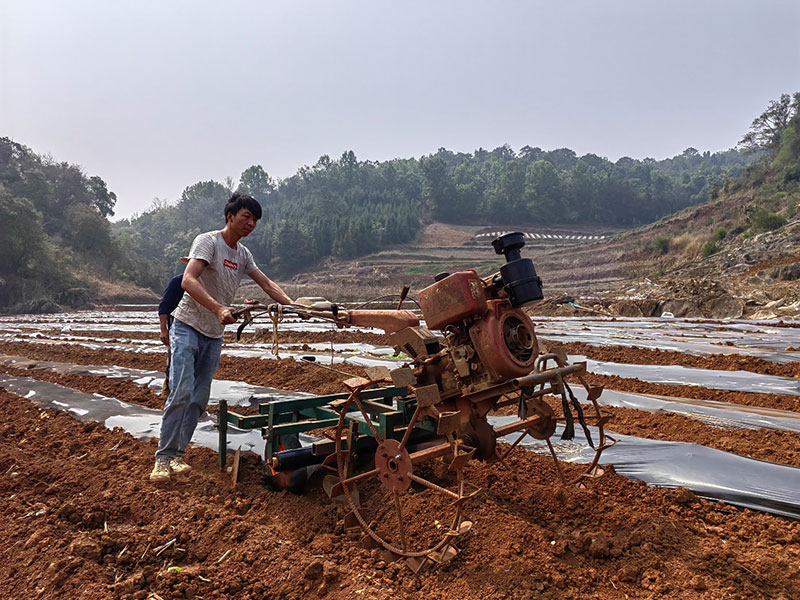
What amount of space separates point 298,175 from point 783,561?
10790cm

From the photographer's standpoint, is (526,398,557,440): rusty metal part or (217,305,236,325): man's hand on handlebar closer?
(217,305,236,325): man's hand on handlebar

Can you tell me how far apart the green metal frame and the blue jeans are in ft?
0.87

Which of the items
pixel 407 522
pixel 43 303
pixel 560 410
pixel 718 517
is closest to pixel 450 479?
pixel 407 522

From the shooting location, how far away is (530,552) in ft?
8.09

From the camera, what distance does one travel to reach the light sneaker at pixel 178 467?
354cm

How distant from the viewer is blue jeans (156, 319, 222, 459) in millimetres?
3447

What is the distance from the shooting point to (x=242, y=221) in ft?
11.6

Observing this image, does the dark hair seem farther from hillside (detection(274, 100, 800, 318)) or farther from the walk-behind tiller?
hillside (detection(274, 100, 800, 318))

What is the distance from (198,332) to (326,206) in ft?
244

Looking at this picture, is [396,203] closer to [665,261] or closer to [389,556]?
[665,261]

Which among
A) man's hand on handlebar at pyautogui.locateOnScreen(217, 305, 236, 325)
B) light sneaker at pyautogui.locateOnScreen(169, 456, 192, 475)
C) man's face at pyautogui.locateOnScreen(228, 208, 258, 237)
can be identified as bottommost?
light sneaker at pyautogui.locateOnScreen(169, 456, 192, 475)

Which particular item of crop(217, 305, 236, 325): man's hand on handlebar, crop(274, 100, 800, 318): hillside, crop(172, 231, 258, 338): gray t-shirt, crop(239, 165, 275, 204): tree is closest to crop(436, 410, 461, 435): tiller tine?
crop(217, 305, 236, 325): man's hand on handlebar

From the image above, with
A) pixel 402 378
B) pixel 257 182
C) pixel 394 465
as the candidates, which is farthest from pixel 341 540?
pixel 257 182

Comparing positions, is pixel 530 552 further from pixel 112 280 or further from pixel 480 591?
pixel 112 280
